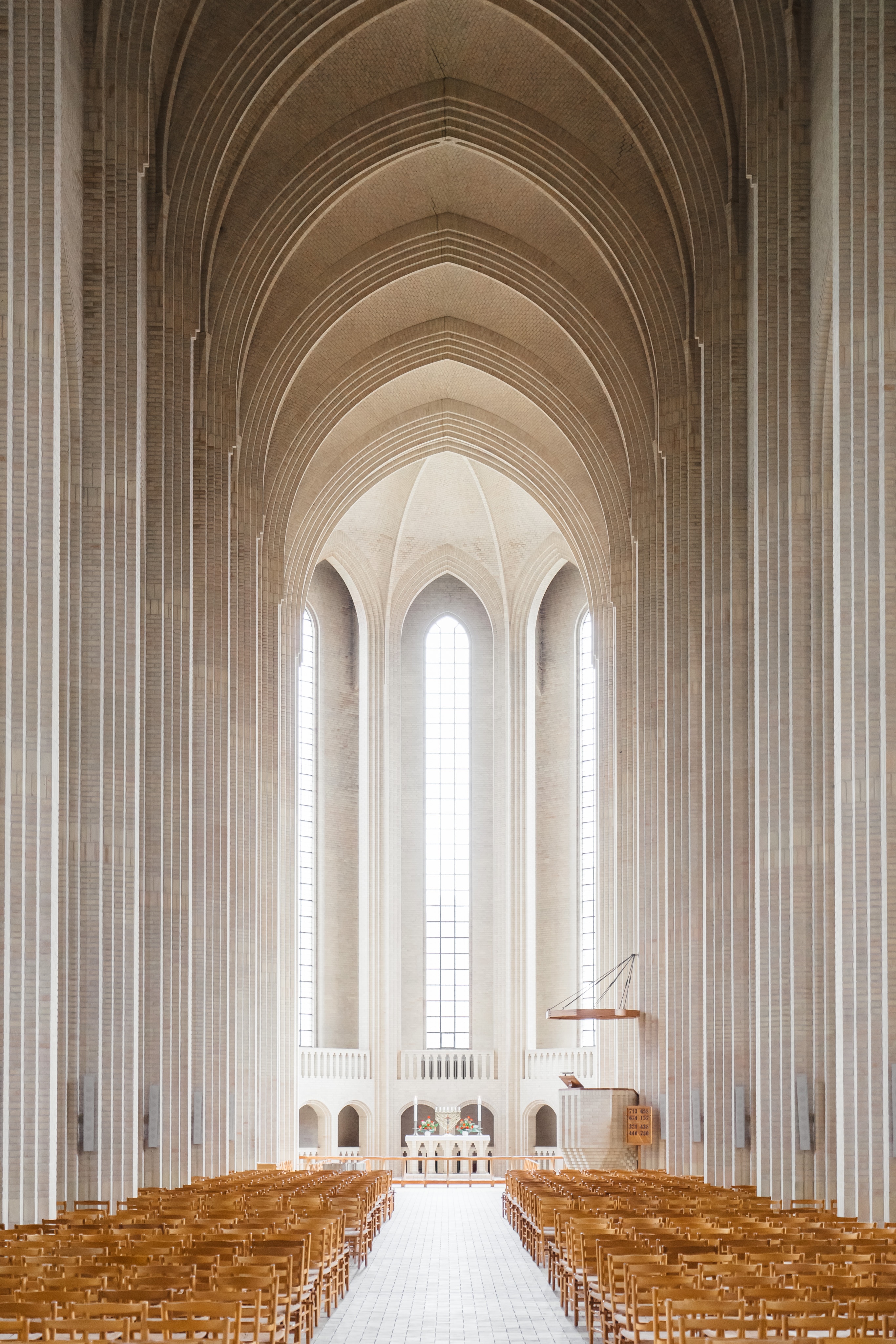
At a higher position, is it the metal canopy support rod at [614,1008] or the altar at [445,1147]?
the metal canopy support rod at [614,1008]

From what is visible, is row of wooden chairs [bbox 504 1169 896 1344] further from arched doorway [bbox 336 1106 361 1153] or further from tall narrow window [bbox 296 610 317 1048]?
arched doorway [bbox 336 1106 361 1153]

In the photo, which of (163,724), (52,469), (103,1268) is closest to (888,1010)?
(103,1268)

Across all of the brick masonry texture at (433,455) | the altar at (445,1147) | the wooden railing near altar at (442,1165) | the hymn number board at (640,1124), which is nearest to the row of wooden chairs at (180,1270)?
the brick masonry texture at (433,455)

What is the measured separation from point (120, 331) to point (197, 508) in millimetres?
8569

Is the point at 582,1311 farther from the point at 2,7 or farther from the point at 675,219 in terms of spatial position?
the point at 675,219

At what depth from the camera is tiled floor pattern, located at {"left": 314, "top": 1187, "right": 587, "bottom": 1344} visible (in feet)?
43.2

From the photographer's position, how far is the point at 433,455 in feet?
148

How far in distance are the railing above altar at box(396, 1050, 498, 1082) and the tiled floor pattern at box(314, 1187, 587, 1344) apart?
19698 mm

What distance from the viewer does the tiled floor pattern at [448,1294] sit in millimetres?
13164

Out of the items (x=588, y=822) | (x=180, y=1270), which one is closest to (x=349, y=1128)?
(x=588, y=822)

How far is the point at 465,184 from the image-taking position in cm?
3372

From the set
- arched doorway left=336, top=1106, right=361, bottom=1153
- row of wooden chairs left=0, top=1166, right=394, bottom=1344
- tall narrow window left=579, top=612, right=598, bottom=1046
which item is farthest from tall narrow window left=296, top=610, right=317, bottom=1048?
row of wooden chairs left=0, top=1166, right=394, bottom=1344

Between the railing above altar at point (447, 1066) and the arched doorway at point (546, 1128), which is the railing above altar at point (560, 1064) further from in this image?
the arched doorway at point (546, 1128)

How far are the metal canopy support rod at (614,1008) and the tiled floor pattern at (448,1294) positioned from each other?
6983mm
